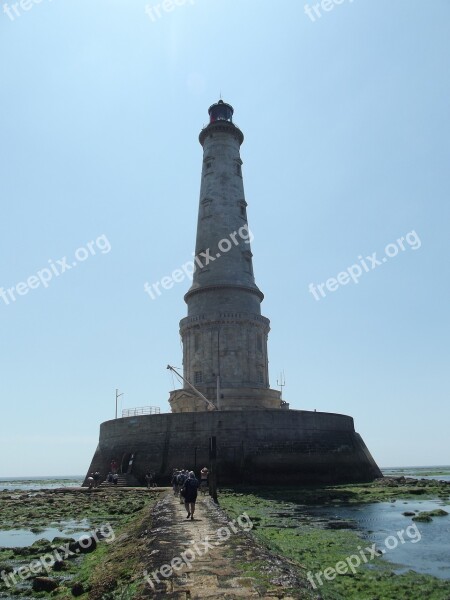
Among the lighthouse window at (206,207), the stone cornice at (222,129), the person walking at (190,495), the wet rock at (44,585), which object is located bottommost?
the wet rock at (44,585)

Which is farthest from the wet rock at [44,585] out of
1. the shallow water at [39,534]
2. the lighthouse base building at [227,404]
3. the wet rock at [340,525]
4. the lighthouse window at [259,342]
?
the lighthouse window at [259,342]

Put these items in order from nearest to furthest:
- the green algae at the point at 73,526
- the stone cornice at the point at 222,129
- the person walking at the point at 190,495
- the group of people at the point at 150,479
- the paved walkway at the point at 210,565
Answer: the paved walkway at the point at 210,565 → the green algae at the point at 73,526 → the person walking at the point at 190,495 → the group of people at the point at 150,479 → the stone cornice at the point at 222,129

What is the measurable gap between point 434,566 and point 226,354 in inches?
1023

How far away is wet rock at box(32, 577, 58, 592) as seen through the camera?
31.8 feet

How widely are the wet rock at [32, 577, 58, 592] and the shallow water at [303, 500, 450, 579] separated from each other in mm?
7105

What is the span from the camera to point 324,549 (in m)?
12.8

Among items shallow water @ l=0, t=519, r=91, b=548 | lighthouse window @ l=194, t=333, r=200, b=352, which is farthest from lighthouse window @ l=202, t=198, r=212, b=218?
shallow water @ l=0, t=519, r=91, b=548

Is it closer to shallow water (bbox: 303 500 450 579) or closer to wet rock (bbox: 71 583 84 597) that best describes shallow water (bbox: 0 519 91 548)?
wet rock (bbox: 71 583 84 597)

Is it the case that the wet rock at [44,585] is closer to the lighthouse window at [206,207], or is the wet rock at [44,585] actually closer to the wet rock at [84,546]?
the wet rock at [84,546]

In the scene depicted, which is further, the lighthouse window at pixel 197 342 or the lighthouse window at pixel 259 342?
the lighthouse window at pixel 259 342

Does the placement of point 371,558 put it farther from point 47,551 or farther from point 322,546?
point 47,551

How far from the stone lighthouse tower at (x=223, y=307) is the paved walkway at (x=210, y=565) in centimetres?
2404

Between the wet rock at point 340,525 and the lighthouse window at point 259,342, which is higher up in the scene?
the lighthouse window at point 259,342

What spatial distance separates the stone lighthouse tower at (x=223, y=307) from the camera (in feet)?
121
